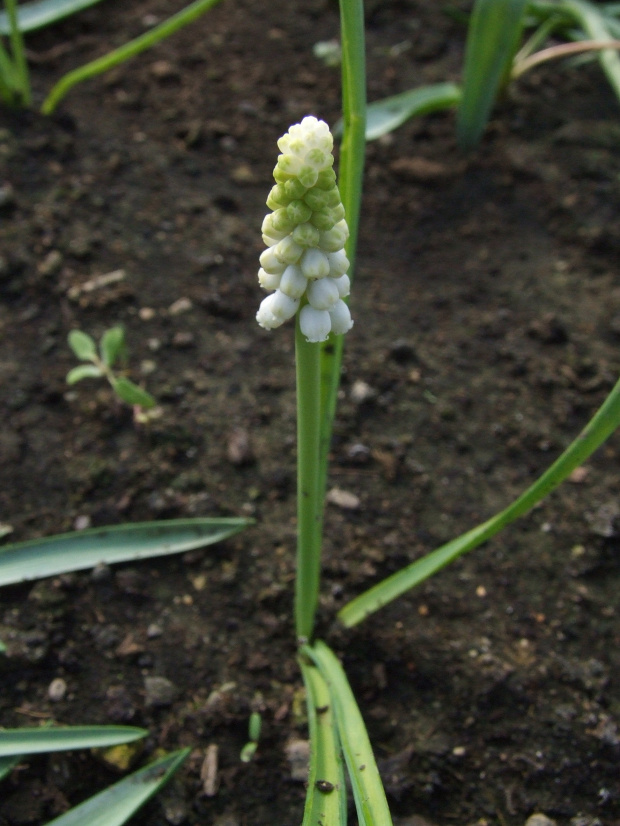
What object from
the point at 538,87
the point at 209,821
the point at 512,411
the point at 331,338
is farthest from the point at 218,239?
the point at 209,821

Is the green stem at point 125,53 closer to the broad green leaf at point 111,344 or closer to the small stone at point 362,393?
the broad green leaf at point 111,344

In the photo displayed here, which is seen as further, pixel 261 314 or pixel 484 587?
pixel 484 587

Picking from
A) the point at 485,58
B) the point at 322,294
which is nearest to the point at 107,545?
the point at 322,294

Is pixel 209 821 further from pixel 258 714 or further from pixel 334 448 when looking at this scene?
pixel 334 448

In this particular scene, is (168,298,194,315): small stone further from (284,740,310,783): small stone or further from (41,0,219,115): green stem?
(284,740,310,783): small stone

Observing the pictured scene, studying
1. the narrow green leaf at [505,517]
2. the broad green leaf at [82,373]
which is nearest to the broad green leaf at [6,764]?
the narrow green leaf at [505,517]
